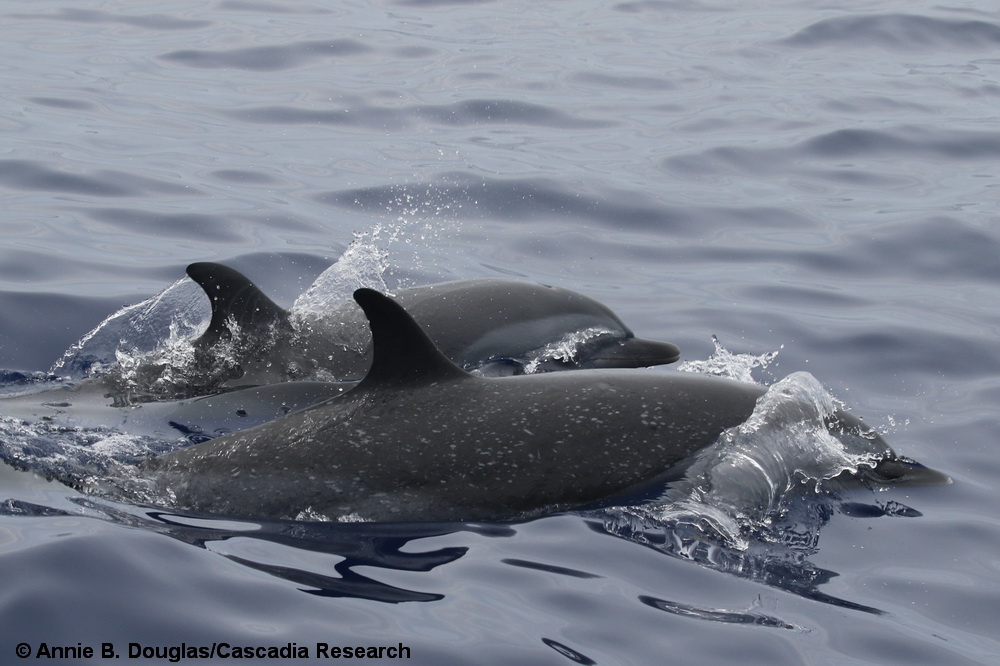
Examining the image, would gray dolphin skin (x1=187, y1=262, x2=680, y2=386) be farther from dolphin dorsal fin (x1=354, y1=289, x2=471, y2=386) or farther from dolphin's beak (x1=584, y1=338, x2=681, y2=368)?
dolphin dorsal fin (x1=354, y1=289, x2=471, y2=386)

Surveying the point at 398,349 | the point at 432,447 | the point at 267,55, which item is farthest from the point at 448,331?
the point at 267,55

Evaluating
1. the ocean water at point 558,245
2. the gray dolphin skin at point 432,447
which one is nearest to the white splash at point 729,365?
the ocean water at point 558,245

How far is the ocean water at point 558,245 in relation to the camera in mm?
5148

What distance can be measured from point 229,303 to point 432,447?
2437 mm

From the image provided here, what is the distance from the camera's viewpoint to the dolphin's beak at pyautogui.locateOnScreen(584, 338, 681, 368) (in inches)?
347

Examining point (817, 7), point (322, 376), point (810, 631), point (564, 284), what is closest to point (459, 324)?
point (322, 376)

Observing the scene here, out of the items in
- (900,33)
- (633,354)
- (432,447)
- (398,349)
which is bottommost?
(633,354)

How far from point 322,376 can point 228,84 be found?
1271 centimetres

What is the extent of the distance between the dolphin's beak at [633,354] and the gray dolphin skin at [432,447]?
7.71 feet

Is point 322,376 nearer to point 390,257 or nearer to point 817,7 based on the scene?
point 390,257

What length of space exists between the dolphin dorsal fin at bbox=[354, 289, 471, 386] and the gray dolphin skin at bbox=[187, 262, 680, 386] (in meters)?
1.93

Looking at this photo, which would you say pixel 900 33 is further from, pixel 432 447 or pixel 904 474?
pixel 432 447

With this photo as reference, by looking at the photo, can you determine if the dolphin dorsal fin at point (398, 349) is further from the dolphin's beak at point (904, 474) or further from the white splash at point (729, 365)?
the white splash at point (729, 365)

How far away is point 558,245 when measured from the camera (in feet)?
41.7
